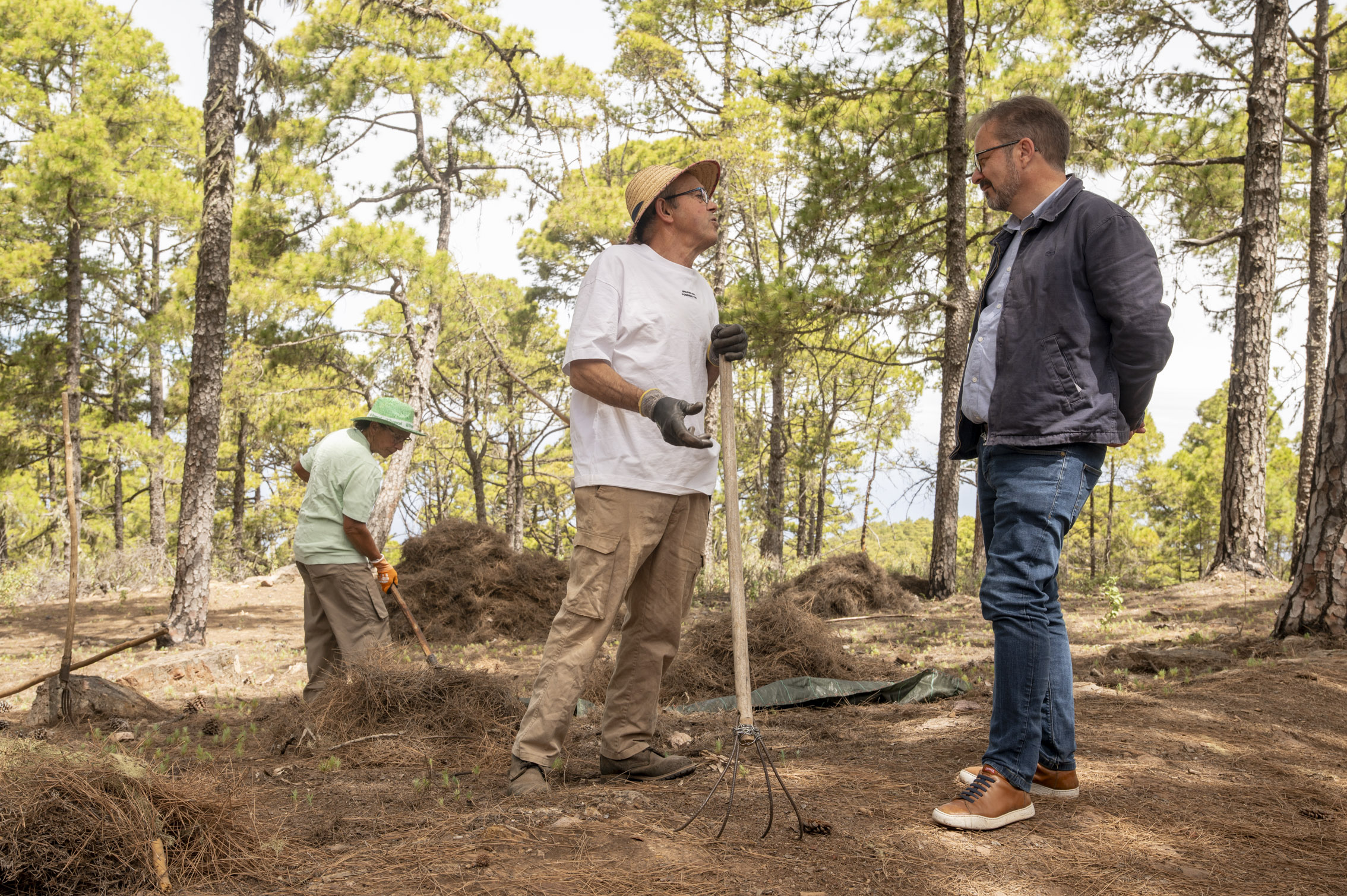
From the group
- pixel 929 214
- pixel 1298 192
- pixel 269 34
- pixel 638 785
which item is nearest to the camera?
pixel 638 785

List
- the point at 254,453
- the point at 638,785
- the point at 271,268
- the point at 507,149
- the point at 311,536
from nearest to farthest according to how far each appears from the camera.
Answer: the point at 638,785
the point at 311,536
the point at 271,268
the point at 507,149
the point at 254,453

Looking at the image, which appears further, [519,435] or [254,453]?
[519,435]

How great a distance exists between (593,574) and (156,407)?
809 inches

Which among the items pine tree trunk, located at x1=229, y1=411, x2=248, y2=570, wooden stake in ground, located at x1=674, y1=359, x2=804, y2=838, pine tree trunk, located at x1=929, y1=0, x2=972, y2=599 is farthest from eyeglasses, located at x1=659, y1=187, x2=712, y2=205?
pine tree trunk, located at x1=229, y1=411, x2=248, y2=570

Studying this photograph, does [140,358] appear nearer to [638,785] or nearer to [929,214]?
[929,214]

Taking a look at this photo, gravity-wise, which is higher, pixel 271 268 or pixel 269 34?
pixel 269 34

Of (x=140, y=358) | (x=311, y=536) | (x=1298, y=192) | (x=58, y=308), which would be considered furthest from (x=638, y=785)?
(x=140, y=358)

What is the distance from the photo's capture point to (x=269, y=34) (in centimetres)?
952

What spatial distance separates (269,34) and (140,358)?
14418 millimetres

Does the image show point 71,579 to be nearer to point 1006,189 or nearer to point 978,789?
point 978,789

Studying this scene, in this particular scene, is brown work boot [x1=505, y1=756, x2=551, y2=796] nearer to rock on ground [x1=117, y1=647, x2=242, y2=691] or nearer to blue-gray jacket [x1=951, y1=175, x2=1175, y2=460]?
blue-gray jacket [x1=951, y1=175, x2=1175, y2=460]

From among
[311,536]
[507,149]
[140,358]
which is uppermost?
[507,149]

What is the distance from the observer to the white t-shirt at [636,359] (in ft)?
9.55

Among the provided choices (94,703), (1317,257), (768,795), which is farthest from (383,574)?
(1317,257)
